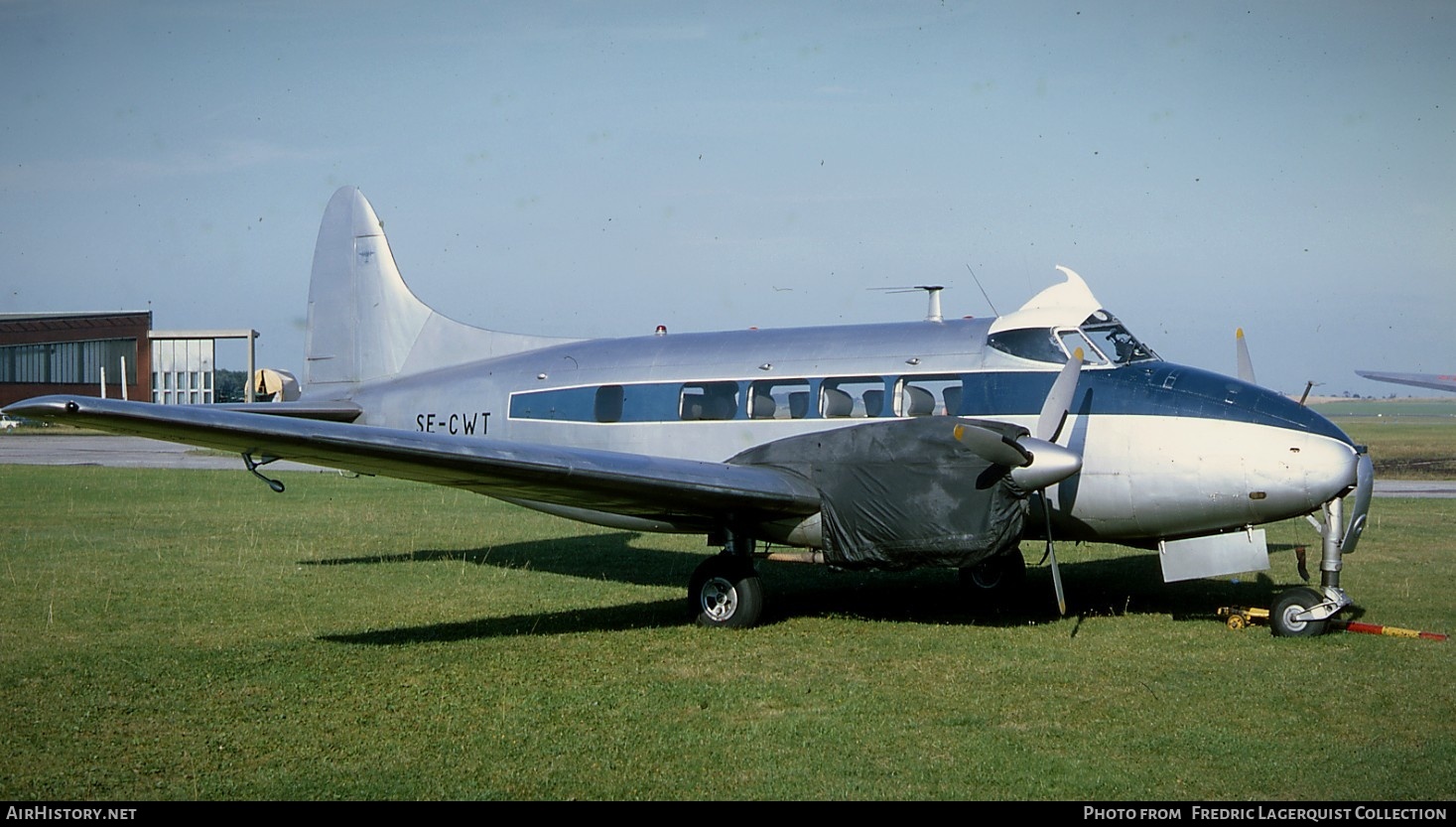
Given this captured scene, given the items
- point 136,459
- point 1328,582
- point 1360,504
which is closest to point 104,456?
point 136,459

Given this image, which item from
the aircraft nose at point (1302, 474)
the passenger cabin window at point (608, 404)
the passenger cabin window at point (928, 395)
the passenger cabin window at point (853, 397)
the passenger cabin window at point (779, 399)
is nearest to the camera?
the aircraft nose at point (1302, 474)

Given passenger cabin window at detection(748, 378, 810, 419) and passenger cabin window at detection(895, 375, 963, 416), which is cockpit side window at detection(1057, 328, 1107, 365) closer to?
passenger cabin window at detection(895, 375, 963, 416)

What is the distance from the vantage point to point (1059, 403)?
10688 millimetres

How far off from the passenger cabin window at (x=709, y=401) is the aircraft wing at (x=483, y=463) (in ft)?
4.63

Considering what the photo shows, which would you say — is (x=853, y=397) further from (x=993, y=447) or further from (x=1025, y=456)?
(x=1025, y=456)

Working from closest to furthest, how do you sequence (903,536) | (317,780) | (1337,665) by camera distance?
(317,780), (1337,665), (903,536)

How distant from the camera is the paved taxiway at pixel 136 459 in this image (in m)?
29.7

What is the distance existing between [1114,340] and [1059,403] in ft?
Result: 3.82

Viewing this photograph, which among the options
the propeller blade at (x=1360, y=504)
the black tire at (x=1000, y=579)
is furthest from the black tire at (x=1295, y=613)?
the black tire at (x=1000, y=579)

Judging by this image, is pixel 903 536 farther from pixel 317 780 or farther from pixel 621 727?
pixel 317 780

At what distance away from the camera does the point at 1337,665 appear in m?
9.42

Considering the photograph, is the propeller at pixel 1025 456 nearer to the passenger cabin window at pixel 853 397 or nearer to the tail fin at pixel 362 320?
the passenger cabin window at pixel 853 397

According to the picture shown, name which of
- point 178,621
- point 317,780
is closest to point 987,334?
point 317,780

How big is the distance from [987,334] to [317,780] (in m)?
7.65
